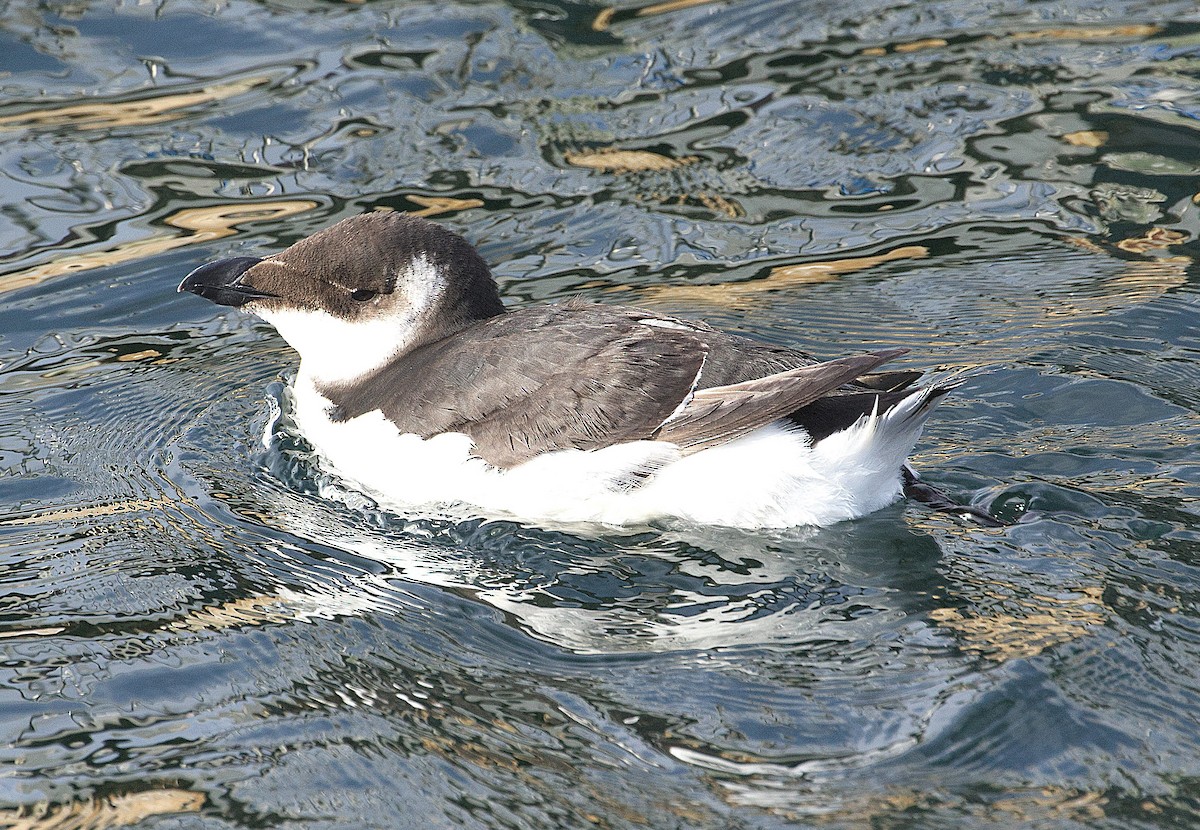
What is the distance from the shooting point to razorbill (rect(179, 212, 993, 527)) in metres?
4.66

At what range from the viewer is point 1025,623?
164 inches

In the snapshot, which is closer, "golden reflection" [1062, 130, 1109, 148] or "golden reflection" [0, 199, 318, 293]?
"golden reflection" [0, 199, 318, 293]

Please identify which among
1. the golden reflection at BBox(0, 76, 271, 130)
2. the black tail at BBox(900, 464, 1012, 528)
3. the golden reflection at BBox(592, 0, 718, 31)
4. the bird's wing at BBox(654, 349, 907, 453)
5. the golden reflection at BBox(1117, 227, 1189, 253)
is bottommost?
the black tail at BBox(900, 464, 1012, 528)

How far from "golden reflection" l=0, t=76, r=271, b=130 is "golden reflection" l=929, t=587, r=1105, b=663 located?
616 cm

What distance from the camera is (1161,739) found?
365 centimetres

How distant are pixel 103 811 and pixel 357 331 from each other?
2.31 m

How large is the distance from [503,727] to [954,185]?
4.91 m

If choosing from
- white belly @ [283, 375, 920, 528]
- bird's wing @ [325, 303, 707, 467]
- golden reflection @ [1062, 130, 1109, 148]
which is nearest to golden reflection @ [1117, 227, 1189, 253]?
golden reflection @ [1062, 130, 1109, 148]

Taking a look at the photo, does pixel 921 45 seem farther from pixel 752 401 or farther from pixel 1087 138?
pixel 752 401

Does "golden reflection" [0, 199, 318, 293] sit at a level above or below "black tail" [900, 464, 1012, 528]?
above

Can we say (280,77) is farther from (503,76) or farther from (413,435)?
(413,435)

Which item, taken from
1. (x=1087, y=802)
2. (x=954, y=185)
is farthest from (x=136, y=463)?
(x=954, y=185)

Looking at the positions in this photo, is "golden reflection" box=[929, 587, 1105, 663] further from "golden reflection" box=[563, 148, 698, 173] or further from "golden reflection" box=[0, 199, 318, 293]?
"golden reflection" box=[0, 199, 318, 293]

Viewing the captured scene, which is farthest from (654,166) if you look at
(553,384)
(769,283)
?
(553,384)
